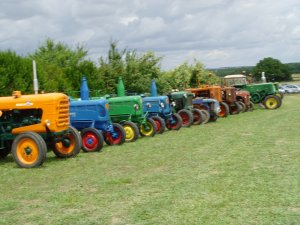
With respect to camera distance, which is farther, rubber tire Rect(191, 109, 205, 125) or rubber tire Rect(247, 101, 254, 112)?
rubber tire Rect(247, 101, 254, 112)

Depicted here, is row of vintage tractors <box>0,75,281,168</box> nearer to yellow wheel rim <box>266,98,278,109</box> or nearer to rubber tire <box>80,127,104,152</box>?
rubber tire <box>80,127,104,152</box>

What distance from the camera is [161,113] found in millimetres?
14742

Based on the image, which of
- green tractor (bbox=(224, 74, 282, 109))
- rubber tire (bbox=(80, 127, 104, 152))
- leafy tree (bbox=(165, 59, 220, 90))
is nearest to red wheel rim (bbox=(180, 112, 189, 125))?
rubber tire (bbox=(80, 127, 104, 152))

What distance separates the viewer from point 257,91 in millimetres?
25125

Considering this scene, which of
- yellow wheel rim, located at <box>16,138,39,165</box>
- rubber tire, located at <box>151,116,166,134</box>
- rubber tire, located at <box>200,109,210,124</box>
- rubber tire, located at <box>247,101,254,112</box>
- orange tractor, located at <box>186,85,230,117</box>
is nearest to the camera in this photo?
yellow wheel rim, located at <box>16,138,39,165</box>

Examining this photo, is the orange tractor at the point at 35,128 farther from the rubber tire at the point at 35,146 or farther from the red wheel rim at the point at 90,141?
the red wheel rim at the point at 90,141

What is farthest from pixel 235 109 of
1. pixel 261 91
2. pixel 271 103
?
pixel 261 91

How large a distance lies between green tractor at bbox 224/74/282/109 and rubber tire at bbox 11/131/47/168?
17871 millimetres

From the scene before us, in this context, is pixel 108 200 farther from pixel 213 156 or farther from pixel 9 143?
pixel 9 143

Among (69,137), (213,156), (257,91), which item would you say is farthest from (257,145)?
(257,91)

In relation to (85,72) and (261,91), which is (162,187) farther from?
(261,91)

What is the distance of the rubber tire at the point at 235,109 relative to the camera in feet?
71.1

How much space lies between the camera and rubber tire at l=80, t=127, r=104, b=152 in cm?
1027

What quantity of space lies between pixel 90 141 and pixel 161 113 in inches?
183
